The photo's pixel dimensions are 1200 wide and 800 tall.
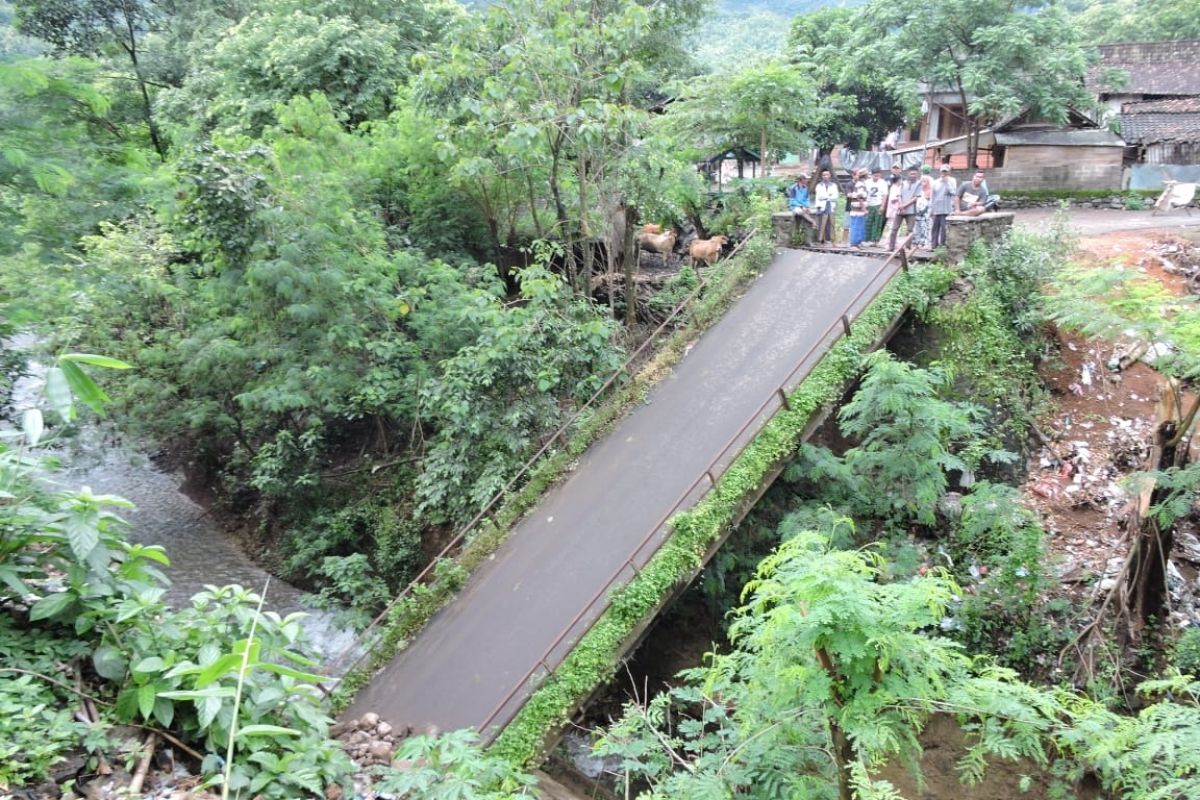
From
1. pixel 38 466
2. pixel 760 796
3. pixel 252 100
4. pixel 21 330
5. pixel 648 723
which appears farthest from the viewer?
pixel 252 100

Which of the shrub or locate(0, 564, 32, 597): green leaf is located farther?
the shrub

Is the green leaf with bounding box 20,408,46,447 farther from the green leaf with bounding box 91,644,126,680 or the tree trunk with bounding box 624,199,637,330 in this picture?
the tree trunk with bounding box 624,199,637,330

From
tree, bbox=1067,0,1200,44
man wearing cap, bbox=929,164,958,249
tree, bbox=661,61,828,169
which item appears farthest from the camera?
tree, bbox=1067,0,1200,44

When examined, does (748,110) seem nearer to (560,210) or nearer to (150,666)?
(560,210)

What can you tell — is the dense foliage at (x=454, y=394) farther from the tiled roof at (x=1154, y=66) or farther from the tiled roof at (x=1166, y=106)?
the tiled roof at (x=1154, y=66)

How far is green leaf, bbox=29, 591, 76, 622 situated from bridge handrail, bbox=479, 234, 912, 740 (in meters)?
4.08

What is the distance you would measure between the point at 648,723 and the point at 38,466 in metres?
4.42

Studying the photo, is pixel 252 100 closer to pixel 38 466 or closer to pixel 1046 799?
pixel 38 466

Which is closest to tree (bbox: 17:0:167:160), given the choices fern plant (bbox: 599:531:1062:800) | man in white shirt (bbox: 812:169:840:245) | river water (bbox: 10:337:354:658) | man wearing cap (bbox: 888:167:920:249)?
river water (bbox: 10:337:354:658)

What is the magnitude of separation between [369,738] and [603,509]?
360 centimetres

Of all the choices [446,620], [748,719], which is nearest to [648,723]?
[748,719]

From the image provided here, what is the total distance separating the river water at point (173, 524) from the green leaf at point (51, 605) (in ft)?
21.5

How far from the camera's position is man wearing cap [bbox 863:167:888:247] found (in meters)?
13.4

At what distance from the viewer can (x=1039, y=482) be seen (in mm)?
9617
